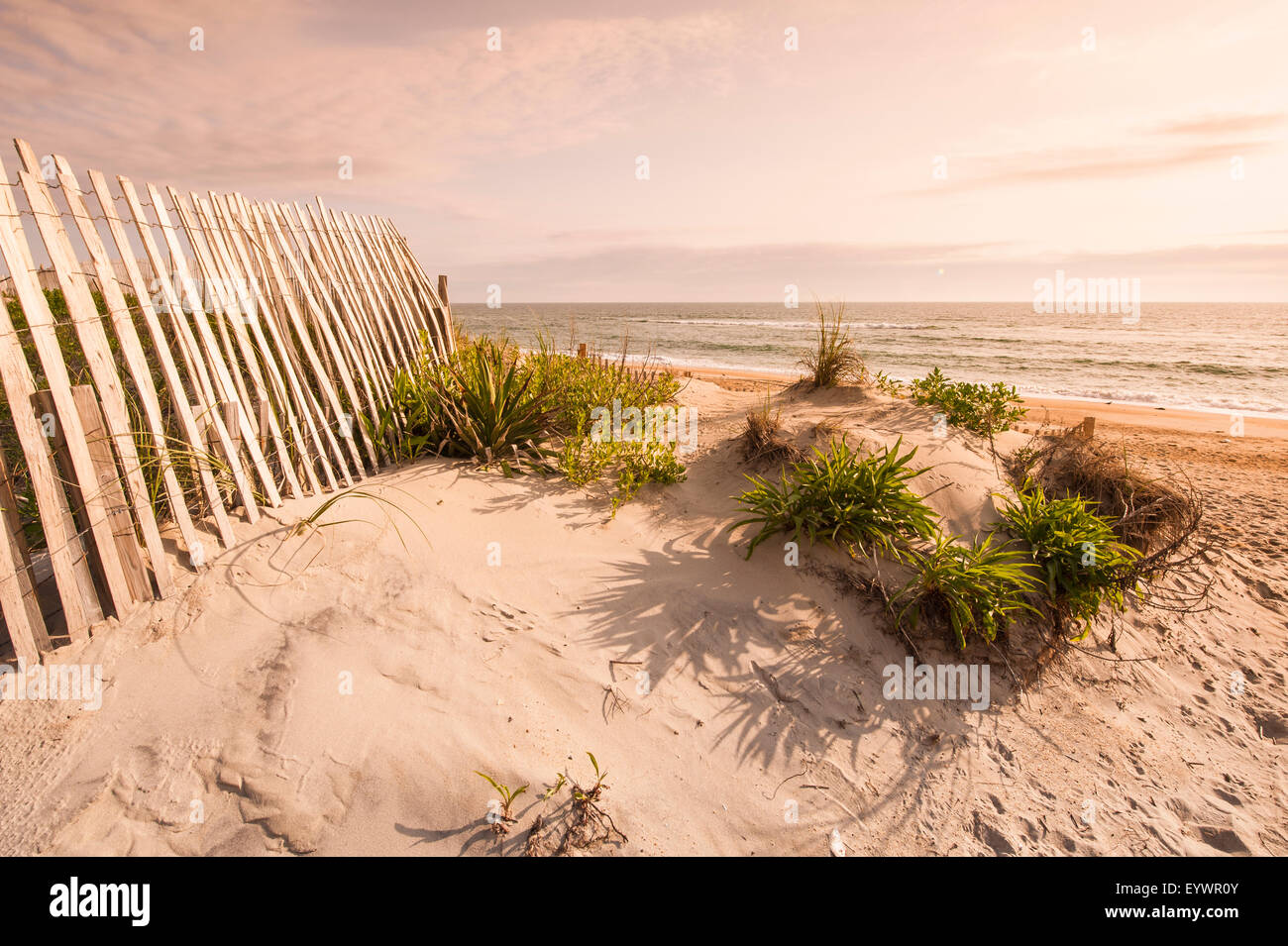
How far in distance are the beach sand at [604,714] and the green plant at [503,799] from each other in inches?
1.4

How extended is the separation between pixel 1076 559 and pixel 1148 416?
31.8ft

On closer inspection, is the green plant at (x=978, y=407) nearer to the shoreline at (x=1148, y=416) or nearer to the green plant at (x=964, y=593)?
the green plant at (x=964, y=593)

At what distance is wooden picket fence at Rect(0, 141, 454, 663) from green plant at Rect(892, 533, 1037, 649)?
12.6 ft

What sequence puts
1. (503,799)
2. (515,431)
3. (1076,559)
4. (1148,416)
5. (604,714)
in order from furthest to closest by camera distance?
(1148,416)
(515,431)
(1076,559)
(604,714)
(503,799)

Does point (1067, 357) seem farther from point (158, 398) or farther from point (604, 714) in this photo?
point (158, 398)

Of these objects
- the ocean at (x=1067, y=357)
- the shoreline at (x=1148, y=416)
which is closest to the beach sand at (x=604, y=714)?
the ocean at (x=1067, y=357)

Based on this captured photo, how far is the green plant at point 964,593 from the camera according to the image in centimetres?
338

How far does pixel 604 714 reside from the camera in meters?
2.83

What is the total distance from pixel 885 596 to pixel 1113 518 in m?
1.97

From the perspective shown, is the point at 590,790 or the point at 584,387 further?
the point at 584,387

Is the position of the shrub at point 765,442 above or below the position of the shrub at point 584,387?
below

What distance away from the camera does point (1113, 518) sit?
4.16 meters

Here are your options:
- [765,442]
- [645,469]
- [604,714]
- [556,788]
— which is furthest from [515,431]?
[556,788]
